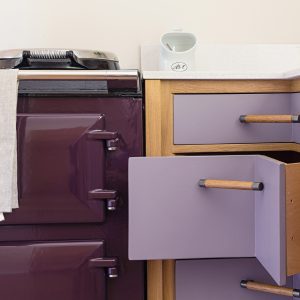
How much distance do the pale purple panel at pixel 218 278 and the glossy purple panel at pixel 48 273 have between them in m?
0.22

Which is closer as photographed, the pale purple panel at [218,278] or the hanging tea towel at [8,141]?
the hanging tea towel at [8,141]

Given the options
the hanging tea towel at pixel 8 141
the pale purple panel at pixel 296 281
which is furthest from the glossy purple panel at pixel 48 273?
the pale purple panel at pixel 296 281

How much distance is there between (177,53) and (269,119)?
1.50 ft

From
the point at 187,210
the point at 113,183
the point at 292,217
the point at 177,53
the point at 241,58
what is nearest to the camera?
the point at 292,217

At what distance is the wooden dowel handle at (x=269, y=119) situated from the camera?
1060 millimetres

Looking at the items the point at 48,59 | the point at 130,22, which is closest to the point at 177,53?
the point at 130,22

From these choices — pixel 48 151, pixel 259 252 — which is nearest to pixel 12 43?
pixel 48 151

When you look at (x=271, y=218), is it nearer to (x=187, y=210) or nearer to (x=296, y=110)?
(x=187, y=210)

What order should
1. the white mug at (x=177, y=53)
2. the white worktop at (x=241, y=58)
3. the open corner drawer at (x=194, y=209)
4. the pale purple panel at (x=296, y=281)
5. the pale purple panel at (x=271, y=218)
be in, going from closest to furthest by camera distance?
the pale purple panel at (x=271, y=218) → the open corner drawer at (x=194, y=209) → the pale purple panel at (x=296, y=281) → the white mug at (x=177, y=53) → the white worktop at (x=241, y=58)

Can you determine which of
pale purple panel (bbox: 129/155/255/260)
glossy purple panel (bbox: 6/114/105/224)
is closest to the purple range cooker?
glossy purple panel (bbox: 6/114/105/224)

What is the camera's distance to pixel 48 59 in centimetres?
120

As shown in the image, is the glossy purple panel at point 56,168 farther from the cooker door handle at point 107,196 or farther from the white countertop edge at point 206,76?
the white countertop edge at point 206,76

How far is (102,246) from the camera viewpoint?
112 centimetres

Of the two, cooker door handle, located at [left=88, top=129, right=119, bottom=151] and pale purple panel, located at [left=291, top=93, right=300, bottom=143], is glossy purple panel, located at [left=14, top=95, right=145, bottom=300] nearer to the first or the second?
cooker door handle, located at [left=88, top=129, right=119, bottom=151]
